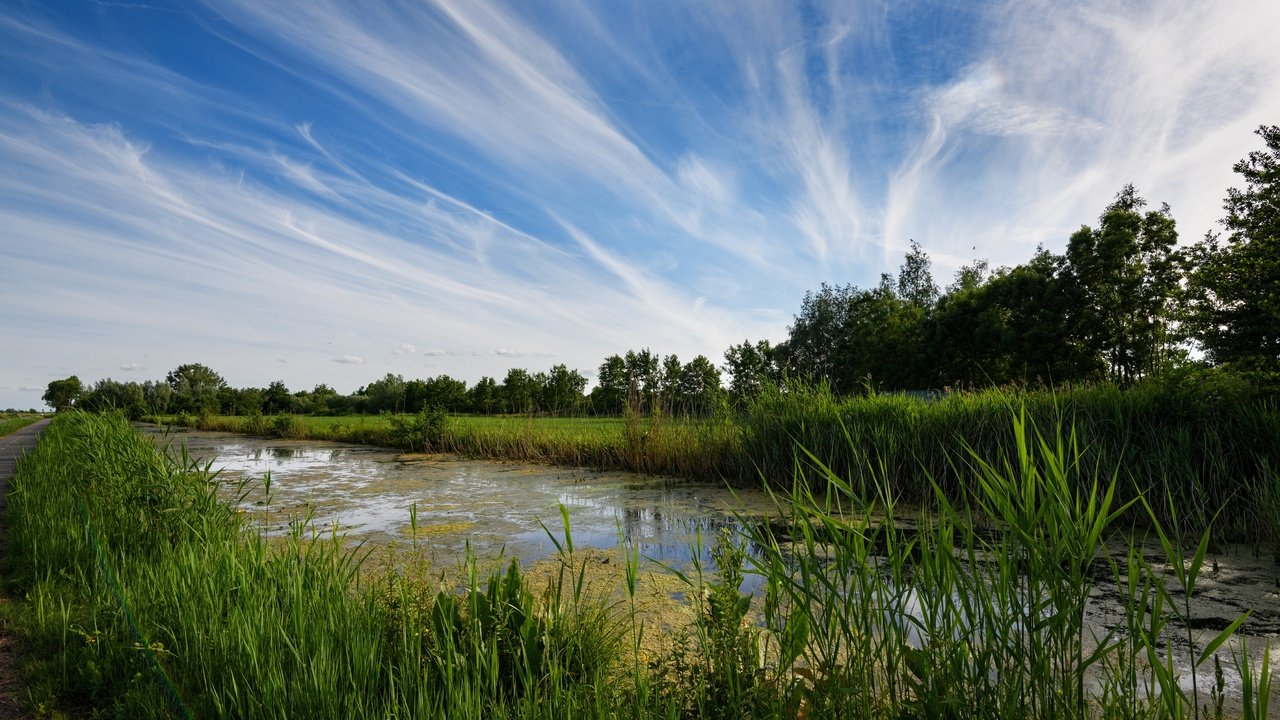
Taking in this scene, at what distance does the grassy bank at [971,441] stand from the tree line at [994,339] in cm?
44

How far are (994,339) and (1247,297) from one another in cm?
1924

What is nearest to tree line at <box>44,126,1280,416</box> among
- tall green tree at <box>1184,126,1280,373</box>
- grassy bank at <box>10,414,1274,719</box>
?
tall green tree at <box>1184,126,1280,373</box>

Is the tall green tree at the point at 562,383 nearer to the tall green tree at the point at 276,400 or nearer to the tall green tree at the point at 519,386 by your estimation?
the tall green tree at the point at 519,386

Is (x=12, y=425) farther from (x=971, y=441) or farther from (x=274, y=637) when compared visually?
(x=971, y=441)

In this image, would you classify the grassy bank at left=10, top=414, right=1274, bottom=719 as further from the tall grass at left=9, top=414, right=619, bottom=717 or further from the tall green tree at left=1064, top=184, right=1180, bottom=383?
the tall green tree at left=1064, top=184, right=1180, bottom=383

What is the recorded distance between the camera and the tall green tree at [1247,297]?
642 cm

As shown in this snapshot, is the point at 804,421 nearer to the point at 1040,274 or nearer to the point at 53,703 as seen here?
the point at 53,703

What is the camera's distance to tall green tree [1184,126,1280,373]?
253 inches

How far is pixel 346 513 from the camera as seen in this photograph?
615cm

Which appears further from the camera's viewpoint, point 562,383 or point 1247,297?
point 562,383

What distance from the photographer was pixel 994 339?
24484 mm

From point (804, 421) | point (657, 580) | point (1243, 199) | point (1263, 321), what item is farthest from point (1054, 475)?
point (1243, 199)

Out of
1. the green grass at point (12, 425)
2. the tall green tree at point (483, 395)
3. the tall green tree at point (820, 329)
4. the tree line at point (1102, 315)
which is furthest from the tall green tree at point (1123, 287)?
the green grass at point (12, 425)

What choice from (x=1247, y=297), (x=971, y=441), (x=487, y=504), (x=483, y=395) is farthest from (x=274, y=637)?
(x=483, y=395)
